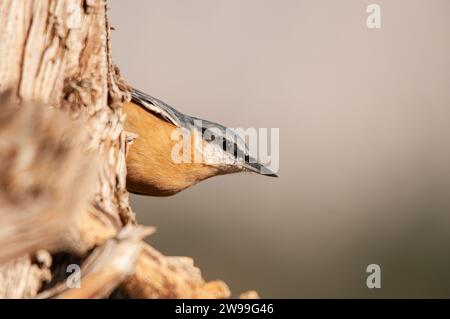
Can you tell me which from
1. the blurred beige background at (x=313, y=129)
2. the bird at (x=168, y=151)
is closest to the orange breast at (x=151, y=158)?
the bird at (x=168, y=151)

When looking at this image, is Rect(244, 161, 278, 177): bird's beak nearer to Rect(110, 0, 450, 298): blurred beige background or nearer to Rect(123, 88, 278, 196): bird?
Rect(123, 88, 278, 196): bird

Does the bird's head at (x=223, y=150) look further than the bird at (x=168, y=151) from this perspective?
Yes

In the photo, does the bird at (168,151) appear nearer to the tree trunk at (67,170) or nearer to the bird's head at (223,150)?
the bird's head at (223,150)

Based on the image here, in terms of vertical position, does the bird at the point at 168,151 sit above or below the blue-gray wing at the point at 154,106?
below

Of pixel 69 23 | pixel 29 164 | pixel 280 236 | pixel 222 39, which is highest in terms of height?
pixel 222 39

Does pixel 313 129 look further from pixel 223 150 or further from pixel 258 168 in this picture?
pixel 223 150

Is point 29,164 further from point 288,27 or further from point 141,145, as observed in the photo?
point 288,27
